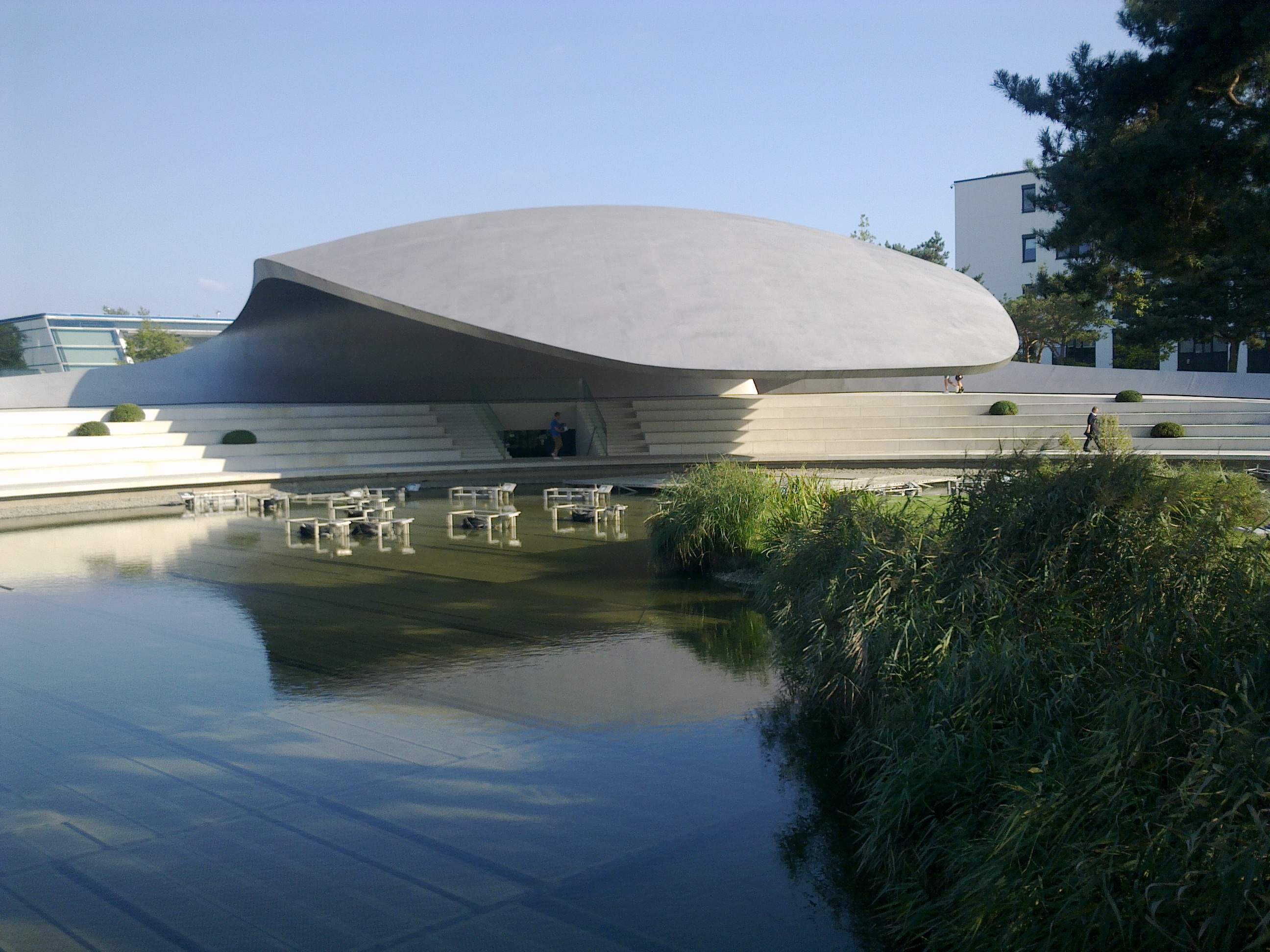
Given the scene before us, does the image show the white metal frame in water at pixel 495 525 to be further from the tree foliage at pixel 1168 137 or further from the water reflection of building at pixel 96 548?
the tree foliage at pixel 1168 137

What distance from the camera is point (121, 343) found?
49.5 meters

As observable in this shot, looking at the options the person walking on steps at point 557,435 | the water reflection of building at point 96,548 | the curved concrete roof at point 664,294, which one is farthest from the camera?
the person walking on steps at point 557,435

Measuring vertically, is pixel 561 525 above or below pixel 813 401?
below

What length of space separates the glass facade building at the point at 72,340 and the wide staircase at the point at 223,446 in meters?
10.6

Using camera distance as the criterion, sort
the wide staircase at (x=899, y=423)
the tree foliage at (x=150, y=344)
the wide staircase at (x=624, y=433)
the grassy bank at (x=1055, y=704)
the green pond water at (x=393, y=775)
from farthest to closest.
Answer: the tree foliage at (x=150, y=344) → the wide staircase at (x=899, y=423) → the wide staircase at (x=624, y=433) → the green pond water at (x=393, y=775) → the grassy bank at (x=1055, y=704)

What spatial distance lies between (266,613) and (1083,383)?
87.4ft

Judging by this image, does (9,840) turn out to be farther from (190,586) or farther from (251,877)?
(190,586)

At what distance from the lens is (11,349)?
30.0 metres

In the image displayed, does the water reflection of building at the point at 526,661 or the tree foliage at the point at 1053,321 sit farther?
the tree foliage at the point at 1053,321

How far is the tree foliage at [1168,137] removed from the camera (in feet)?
22.7

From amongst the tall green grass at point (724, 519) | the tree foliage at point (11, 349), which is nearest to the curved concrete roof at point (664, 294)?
the tall green grass at point (724, 519)

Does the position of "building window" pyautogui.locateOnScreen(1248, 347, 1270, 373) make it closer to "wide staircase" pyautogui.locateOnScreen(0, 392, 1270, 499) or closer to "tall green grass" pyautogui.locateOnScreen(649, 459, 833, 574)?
"wide staircase" pyautogui.locateOnScreen(0, 392, 1270, 499)

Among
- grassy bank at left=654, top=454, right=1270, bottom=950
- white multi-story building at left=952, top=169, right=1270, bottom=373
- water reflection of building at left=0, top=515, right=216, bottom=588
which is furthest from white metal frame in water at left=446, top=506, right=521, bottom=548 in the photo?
white multi-story building at left=952, top=169, right=1270, bottom=373

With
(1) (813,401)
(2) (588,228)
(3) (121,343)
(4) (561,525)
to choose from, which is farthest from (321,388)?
(3) (121,343)
